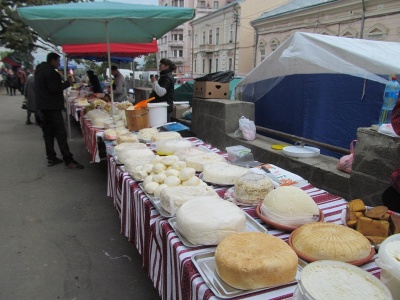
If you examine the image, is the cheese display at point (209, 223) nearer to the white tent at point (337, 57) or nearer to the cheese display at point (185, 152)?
the cheese display at point (185, 152)

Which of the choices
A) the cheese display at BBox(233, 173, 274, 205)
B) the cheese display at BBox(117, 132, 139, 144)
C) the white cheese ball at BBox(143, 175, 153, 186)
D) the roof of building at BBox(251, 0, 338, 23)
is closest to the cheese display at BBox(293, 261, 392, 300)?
the cheese display at BBox(233, 173, 274, 205)

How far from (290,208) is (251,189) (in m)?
0.33

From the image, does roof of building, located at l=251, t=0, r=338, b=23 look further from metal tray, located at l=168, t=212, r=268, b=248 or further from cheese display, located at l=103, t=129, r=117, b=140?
metal tray, located at l=168, t=212, r=268, b=248

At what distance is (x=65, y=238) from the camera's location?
3279mm

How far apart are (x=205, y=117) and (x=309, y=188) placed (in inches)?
110

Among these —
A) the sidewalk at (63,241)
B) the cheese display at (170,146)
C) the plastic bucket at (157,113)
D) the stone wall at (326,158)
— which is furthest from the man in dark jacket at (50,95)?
the cheese display at (170,146)

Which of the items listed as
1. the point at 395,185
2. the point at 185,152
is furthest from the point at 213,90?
the point at 395,185

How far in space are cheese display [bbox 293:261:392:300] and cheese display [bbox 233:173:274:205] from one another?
0.75 metres

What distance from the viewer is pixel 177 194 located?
5.68 feet

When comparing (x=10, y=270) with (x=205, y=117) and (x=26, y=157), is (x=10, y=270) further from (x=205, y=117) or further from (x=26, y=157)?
(x=26, y=157)

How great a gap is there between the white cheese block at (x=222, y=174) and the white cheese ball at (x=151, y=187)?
37 centimetres

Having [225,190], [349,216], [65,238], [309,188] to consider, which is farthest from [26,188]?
[349,216]

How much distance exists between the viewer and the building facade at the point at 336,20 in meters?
15.0

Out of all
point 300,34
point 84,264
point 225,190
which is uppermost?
point 300,34
